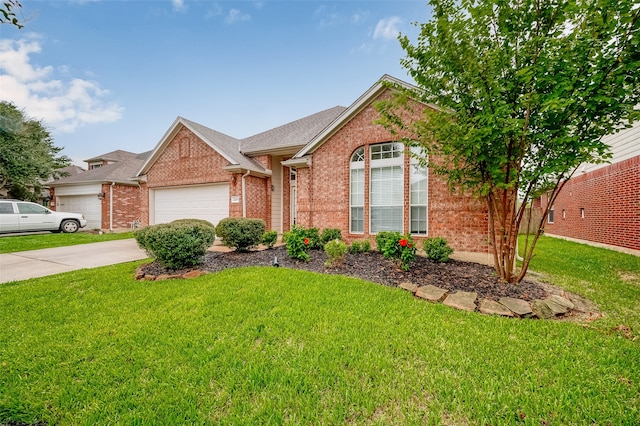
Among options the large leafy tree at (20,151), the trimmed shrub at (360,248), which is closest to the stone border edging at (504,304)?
the trimmed shrub at (360,248)

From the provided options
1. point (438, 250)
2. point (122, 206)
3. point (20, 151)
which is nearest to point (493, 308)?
point (438, 250)

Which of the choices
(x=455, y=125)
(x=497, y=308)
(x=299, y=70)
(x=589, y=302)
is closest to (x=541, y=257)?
(x=589, y=302)

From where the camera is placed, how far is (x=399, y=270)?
543 centimetres

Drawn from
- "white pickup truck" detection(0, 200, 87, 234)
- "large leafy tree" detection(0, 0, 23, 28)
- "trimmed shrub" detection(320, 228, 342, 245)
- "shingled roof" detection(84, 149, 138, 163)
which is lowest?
"trimmed shrub" detection(320, 228, 342, 245)

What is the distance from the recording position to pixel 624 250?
28.0 feet

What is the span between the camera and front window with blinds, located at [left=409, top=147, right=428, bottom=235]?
7223 millimetres

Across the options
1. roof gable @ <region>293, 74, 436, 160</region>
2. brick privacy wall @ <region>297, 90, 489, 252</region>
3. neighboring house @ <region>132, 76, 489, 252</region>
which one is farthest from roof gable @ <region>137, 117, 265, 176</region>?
roof gable @ <region>293, 74, 436, 160</region>

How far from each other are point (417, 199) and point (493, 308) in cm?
402

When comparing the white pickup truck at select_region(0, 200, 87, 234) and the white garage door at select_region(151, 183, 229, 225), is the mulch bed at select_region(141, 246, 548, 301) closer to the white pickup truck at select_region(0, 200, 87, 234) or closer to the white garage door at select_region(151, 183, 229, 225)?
the white garage door at select_region(151, 183, 229, 225)

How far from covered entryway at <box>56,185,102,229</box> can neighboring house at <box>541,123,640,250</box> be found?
22962 mm

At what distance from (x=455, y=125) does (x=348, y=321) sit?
3474 millimetres

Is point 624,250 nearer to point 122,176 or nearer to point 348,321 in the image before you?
point 348,321

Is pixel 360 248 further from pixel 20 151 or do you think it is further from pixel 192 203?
pixel 20 151

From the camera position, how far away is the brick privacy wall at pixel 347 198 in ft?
21.7
